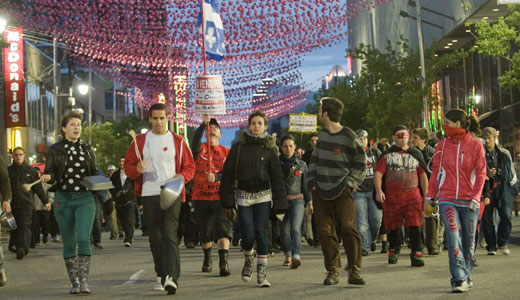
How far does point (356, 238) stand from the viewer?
9758mm

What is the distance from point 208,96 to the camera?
1527 centimetres

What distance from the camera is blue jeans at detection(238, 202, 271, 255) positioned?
1017 cm

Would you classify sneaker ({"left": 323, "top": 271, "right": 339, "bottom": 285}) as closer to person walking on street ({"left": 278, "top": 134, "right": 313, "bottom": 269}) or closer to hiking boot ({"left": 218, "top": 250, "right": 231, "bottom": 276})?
hiking boot ({"left": 218, "top": 250, "right": 231, "bottom": 276})

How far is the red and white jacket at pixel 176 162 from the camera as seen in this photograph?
952 cm

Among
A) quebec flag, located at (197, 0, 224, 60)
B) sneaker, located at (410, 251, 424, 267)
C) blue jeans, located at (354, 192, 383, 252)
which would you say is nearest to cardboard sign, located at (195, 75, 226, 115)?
quebec flag, located at (197, 0, 224, 60)

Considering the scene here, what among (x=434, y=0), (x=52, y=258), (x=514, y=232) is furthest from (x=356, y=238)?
(x=434, y=0)

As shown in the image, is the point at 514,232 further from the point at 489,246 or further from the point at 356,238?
the point at 356,238

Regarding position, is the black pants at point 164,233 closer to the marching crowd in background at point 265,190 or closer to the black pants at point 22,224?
the marching crowd in background at point 265,190

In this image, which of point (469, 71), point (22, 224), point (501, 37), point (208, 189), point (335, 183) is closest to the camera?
point (335, 183)

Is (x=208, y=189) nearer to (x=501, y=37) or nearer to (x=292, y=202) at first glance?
(x=292, y=202)

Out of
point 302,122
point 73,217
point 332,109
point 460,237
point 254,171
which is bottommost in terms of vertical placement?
point 460,237

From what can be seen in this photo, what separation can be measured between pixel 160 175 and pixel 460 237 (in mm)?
3062

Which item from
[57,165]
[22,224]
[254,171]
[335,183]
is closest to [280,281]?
[254,171]

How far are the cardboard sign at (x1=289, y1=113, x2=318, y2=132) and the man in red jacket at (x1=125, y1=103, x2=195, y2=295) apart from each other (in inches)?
746
